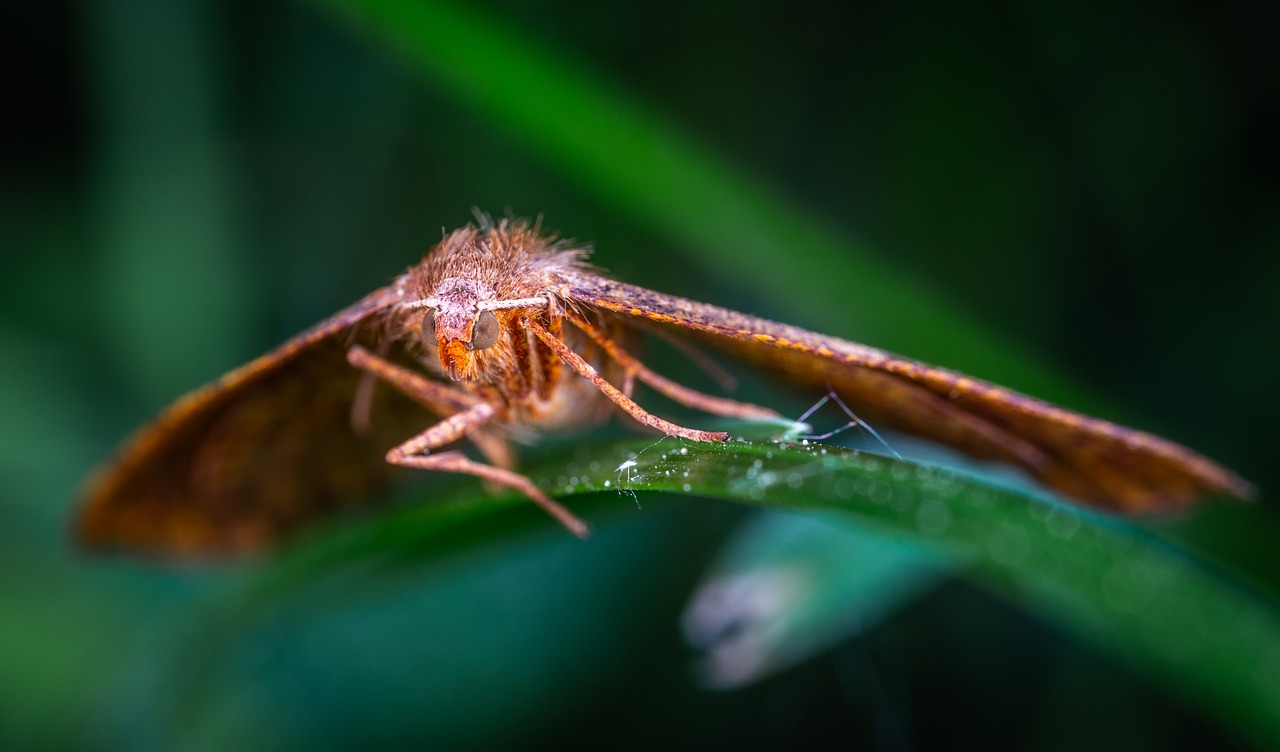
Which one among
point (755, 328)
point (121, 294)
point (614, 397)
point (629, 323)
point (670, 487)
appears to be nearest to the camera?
point (670, 487)

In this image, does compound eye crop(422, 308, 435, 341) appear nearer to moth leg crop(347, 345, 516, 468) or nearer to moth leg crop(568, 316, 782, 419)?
moth leg crop(347, 345, 516, 468)

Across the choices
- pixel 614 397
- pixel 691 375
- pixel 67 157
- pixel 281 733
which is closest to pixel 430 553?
pixel 614 397

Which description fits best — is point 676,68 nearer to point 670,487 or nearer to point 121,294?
point 121,294

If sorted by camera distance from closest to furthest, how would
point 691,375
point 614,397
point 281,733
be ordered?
point 614,397 < point 281,733 < point 691,375

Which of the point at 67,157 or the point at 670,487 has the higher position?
the point at 67,157

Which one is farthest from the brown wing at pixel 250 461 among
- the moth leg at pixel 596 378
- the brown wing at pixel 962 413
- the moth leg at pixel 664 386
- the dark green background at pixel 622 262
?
the brown wing at pixel 962 413

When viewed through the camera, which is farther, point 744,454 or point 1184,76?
point 1184,76
